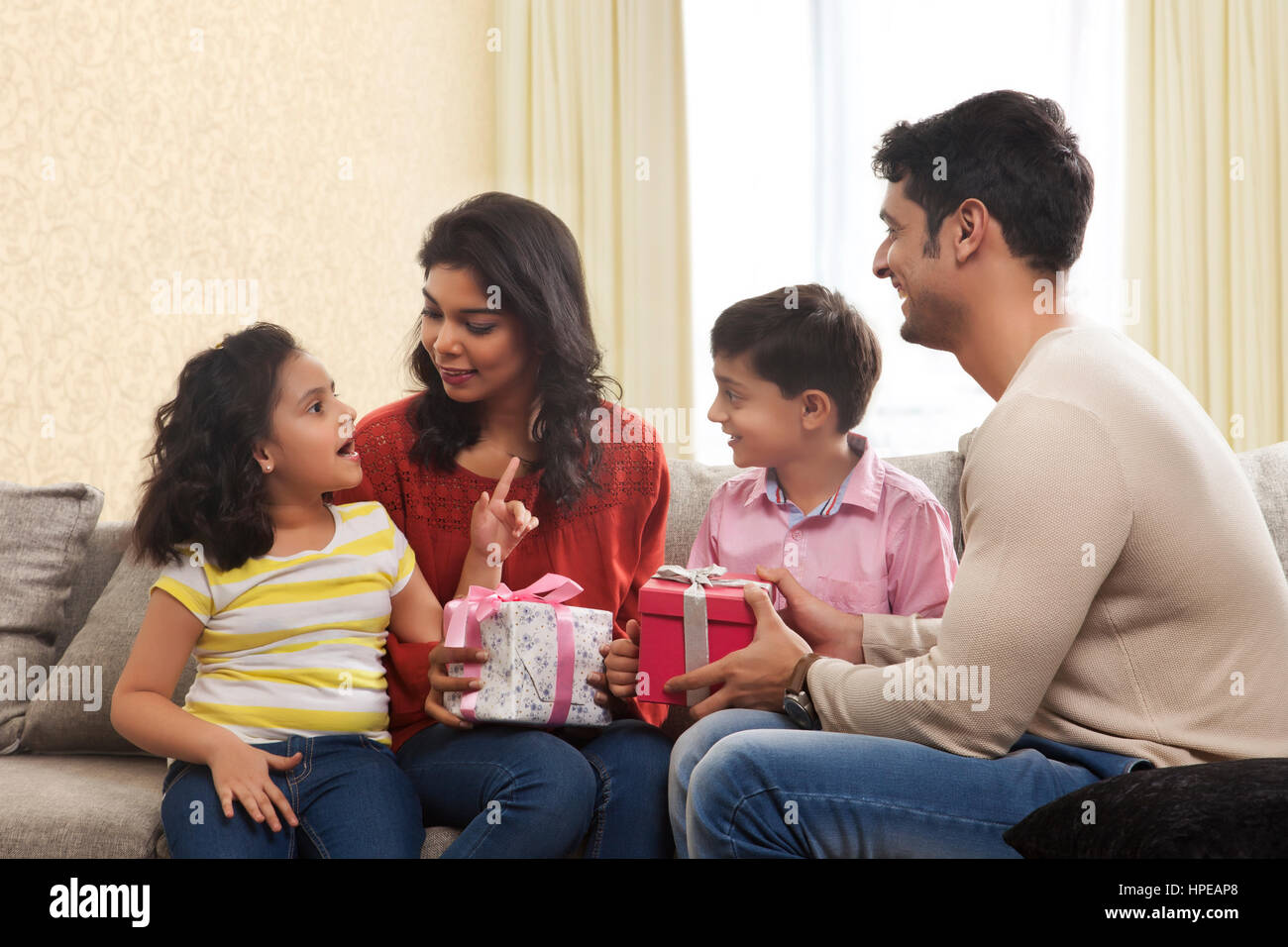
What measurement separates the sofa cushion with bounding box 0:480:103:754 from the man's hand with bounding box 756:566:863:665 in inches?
50.7

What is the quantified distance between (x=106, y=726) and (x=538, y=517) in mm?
813

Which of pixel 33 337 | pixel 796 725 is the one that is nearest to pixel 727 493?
pixel 796 725

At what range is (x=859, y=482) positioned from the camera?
5.51ft

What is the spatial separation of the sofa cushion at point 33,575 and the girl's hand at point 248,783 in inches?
28.4

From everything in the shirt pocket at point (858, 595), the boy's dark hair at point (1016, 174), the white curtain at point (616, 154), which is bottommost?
the shirt pocket at point (858, 595)

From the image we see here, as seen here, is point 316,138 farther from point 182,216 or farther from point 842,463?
point 842,463

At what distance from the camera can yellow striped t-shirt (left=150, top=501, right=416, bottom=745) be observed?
1.44 meters

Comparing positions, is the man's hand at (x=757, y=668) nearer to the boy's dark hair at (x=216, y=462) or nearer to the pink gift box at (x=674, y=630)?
the pink gift box at (x=674, y=630)

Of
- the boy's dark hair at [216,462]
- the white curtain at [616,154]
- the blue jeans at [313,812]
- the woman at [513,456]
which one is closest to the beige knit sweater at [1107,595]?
the woman at [513,456]

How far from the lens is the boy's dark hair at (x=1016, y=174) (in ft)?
4.26

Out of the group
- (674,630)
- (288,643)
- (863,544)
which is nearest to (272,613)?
(288,643)

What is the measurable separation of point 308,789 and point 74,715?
66cm

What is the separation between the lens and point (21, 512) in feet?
6.31

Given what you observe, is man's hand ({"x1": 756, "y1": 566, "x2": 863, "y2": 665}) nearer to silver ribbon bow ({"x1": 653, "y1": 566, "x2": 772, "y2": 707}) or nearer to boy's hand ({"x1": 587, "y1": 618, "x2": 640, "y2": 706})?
silver ribbon bow ({"x1": 653, "y1": 566, "x2": 772, "y2": 707})
